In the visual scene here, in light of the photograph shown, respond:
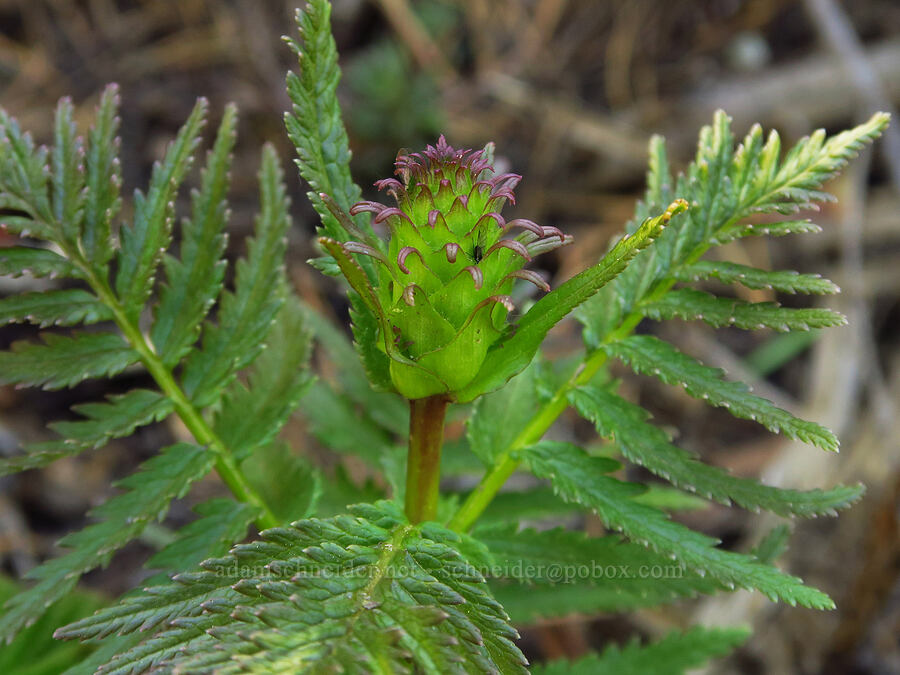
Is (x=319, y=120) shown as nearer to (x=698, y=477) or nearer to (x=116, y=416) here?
(x=116, y=416)

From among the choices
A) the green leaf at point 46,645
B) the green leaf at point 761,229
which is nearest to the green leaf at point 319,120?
the green leaf at point 761,229

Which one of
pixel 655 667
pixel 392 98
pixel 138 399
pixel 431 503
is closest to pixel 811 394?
pixel 655 667

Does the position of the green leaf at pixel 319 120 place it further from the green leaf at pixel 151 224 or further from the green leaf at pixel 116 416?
the green leaf at pixel 116 416

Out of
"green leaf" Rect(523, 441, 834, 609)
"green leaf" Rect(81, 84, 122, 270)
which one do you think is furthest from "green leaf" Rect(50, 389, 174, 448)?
"green leaf" Rect(523, 441, 834, 609)

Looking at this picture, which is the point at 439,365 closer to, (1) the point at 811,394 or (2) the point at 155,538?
(2) the point at 155,538

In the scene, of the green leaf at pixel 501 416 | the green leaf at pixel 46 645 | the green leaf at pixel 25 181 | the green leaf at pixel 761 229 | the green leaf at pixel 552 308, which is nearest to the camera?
the green leaf at pixel 552 308

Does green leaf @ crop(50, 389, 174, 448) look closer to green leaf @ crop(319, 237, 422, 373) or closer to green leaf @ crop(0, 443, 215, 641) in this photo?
green leaf @ crop(0, 443, 215, 641)
